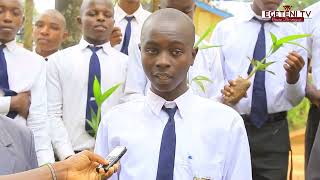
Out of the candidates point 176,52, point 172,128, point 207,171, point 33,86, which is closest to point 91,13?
point 33,86

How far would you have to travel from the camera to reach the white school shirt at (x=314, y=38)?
4.97 m

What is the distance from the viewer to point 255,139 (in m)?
4.85

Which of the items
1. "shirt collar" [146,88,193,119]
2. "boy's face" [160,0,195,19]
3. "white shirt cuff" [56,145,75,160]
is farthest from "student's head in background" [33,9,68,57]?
"shirt collar" [146,88,193,119]

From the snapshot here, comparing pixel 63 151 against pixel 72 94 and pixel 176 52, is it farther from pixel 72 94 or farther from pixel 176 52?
pixel 176 52

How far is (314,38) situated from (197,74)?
1108 mm

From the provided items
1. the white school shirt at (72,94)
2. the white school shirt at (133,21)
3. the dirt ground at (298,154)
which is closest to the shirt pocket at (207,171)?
the white school shirt at (72,94)

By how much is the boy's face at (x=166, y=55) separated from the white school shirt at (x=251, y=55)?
68.9 inches

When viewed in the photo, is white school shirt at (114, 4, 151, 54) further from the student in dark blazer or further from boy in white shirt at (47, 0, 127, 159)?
the student in dark blazer

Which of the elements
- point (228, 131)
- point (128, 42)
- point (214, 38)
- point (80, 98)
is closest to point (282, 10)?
point (214, 38)

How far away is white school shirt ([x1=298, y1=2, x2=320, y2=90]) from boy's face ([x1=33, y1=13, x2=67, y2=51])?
280 cm

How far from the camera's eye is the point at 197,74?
4785 millimetres

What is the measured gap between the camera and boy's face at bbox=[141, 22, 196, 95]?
3.15 m

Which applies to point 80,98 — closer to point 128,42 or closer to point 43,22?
point 128,42

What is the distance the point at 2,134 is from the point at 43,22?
13.2 ft
